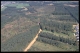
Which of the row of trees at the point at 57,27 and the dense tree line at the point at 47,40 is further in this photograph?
the row of trees at the point at 57,27

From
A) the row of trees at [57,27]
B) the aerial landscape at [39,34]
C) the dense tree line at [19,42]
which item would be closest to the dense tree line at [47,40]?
the aerial landscape at [39,34]

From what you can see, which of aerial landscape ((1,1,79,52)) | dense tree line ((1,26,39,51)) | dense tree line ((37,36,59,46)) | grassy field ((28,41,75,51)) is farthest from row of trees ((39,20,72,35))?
grassy field ((28,41,75,51))

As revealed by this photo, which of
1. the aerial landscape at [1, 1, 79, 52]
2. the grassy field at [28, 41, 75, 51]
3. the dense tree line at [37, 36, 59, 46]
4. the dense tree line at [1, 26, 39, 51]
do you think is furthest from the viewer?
the dense tree line at [37, 36, 59, 46]

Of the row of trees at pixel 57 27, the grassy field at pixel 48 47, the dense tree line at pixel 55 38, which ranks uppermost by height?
the grassy field at pixel 48 47

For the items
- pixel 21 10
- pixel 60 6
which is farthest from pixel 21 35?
pixel 60 6

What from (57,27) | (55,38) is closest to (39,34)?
(55,38)

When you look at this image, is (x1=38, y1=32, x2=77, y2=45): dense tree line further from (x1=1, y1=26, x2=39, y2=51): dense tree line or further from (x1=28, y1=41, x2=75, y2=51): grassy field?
(x1=1, y1=26, x2=39, y2=51): dense tree line

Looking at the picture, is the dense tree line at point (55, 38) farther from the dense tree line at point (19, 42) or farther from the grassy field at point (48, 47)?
the dense tree line at point (19, 42)

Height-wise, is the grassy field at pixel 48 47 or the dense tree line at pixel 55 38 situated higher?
the grassy field at pixel 48 47

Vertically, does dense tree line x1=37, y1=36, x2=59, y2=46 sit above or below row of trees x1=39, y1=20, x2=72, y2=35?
above

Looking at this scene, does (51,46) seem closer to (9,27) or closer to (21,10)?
(9,27)

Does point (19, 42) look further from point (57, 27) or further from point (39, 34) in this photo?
point (57, 27)
